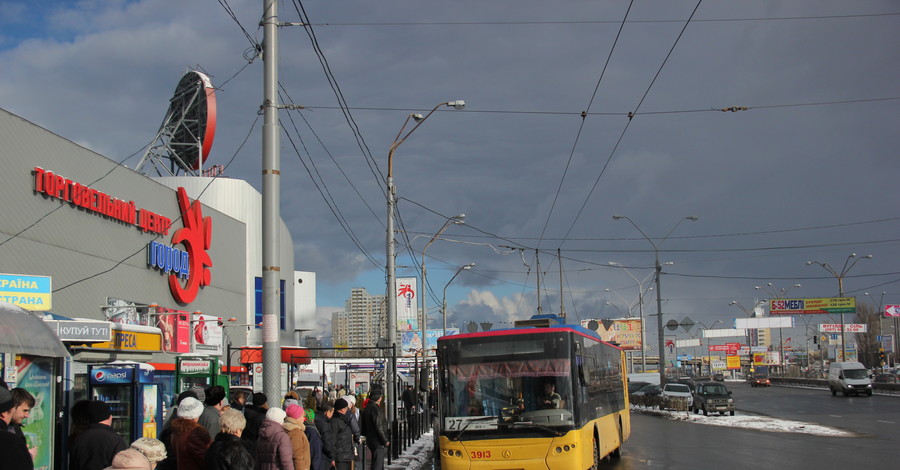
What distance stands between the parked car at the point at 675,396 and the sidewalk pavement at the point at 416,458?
1810cm

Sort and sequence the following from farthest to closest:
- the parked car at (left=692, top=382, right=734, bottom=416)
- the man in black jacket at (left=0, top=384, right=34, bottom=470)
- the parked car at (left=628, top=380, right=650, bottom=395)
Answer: the parked car at (left=628, top=380, right=650, bottom=395), the parked car at (left=692, top=382, right=734, bottom=416), the man in black jacket at (left=0, top=384, right=34, bottom=470)

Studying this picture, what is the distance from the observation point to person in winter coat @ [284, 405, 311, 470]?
9.27m

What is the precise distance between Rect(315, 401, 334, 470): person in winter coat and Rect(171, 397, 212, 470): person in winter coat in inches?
155

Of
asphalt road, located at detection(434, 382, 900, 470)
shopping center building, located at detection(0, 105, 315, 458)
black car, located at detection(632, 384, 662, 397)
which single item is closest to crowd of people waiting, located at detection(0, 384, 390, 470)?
shopping center building, located at detection(0, 105, 315, 458)

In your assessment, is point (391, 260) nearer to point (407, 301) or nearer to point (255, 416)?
point (255, 416)

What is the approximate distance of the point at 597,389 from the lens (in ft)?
54.6

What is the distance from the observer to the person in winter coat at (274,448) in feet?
28.5

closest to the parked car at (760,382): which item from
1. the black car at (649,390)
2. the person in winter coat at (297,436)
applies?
the black car at (649,390)

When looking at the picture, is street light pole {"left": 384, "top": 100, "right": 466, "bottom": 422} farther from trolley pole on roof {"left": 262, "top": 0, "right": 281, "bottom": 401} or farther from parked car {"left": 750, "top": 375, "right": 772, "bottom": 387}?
parked car {"left": 750, "top": 375, "right": 772, "bottom": 387}

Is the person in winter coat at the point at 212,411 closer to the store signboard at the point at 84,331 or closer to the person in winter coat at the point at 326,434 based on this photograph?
the person in winter coat at the point at 326,434

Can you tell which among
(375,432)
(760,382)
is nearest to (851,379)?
(760,382)

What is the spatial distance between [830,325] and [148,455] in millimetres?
110104

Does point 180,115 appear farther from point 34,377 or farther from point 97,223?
point 34,377

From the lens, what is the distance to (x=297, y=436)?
9.32m
